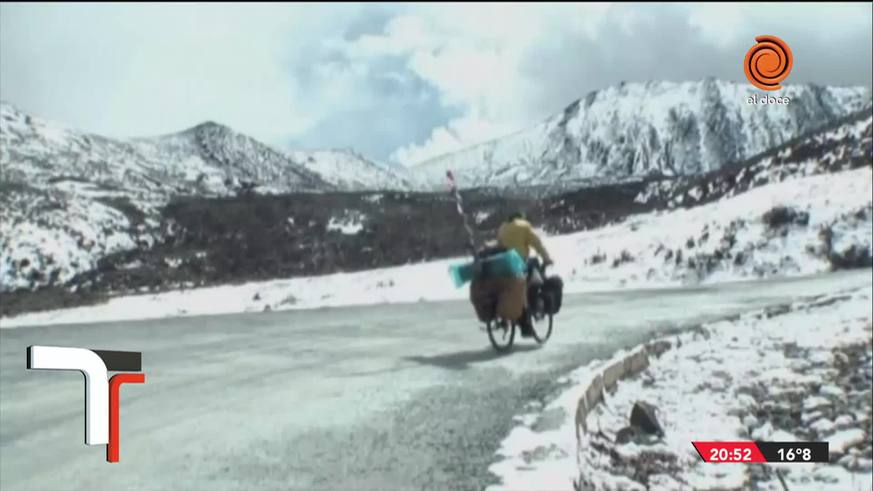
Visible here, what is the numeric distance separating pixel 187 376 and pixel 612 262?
293 inches

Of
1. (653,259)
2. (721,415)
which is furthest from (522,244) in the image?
(653,259)

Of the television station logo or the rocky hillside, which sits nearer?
the television station logo

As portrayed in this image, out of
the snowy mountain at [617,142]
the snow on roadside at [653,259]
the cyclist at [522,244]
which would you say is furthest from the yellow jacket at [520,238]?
the snowy mountain at [617,142]

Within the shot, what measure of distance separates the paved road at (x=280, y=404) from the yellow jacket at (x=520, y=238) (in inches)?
45.3

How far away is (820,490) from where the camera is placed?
4582 mm

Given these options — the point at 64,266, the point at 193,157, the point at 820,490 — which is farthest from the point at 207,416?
the point at 820,490

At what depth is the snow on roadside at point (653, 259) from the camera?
4230mm

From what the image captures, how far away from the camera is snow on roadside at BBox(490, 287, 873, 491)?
452 cm

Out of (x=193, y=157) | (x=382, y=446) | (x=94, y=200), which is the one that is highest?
(x=193, y=157)

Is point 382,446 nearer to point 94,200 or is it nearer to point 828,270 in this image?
point 94,200

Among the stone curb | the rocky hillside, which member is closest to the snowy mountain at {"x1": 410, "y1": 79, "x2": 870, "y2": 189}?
the rocky hillside

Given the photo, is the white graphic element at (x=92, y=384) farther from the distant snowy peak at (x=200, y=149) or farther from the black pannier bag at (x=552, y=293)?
the black pannier bag at (x=552, y=293)

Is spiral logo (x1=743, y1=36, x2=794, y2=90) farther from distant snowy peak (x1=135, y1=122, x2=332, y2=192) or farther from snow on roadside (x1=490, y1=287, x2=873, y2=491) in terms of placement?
snow on roadside (x1=490, y1=287, x2=873, y2=491)

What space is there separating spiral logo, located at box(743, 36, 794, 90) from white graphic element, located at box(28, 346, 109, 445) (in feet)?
6.17
